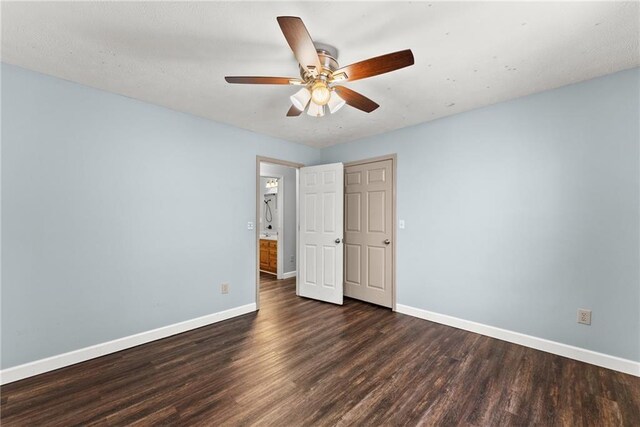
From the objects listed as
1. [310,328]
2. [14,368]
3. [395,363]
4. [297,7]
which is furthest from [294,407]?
[297,7]

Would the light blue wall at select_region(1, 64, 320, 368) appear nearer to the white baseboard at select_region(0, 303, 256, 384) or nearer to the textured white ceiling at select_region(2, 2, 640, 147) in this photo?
the white baseboard at select_region(0, 303, 256, 384)

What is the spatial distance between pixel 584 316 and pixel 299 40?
3.21 m

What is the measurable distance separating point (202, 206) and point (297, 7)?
7.82 ft

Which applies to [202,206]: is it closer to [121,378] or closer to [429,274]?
[121,378]

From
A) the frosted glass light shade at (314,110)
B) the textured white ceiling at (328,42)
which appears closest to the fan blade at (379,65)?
the textured white ceiling at (328,42)

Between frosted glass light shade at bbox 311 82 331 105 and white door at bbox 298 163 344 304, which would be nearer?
frosted glass light shade at bbox 311 82 331 105

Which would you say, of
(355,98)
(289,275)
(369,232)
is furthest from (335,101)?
(289,275)

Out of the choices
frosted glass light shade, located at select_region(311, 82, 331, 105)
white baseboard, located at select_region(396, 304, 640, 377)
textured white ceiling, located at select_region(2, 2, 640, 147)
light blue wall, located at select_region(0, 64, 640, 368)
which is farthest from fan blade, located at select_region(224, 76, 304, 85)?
white baseboard, located at select_region(396, 304, 640, 377)

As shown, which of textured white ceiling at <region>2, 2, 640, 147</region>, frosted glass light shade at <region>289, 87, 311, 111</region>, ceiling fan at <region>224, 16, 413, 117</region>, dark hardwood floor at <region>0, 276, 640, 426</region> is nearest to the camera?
ceiling fan at <region>224, 16, 413, 117</region>

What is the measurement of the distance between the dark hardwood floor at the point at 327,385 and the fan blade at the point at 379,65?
219 cm

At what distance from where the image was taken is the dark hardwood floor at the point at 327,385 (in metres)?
1.79

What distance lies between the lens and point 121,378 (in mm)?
2213

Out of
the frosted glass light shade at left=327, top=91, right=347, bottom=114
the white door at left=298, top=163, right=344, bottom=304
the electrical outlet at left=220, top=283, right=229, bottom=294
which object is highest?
the frosted glass light shade at left=327, top=91, right=347, bottom=114

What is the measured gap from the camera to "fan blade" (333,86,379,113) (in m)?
2.07
